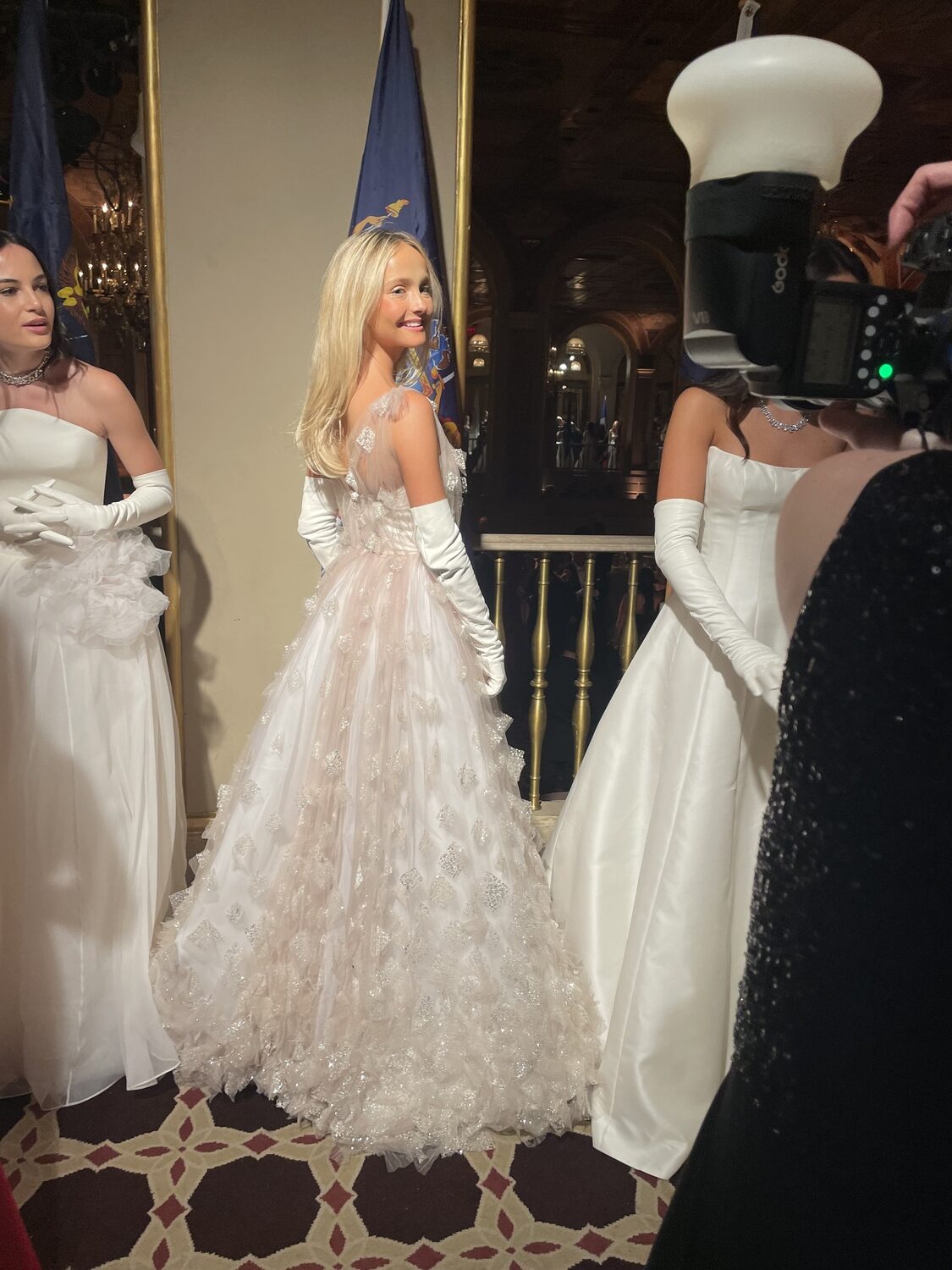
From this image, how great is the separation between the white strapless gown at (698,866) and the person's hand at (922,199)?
1.15 metres

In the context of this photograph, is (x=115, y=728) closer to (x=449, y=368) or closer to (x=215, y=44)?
(x=449, y=368)

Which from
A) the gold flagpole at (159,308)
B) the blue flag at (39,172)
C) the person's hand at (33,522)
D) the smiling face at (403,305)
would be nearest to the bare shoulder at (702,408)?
the smiling face at (403,305)

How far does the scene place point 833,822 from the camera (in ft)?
2.07

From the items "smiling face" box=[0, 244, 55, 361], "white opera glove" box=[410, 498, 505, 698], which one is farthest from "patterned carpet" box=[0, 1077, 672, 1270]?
"smiling face" box=[0, 244, 55, 361]

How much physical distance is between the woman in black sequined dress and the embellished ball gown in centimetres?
131

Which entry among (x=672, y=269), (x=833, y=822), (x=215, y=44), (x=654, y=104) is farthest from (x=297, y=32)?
(x=672, y=269)

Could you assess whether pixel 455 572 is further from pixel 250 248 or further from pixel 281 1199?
pixel 250 248

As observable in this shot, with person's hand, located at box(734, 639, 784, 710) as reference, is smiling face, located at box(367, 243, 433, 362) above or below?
above

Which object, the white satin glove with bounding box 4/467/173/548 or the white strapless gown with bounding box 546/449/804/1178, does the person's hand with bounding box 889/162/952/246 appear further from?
the white satin glove with bounding box 4/467/173/548

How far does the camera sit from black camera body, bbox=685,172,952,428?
0.65m

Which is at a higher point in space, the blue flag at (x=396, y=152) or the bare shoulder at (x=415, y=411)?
the blue flag at (x=396, y=152)

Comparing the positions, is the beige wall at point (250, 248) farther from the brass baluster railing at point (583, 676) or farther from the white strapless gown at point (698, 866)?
the white strapless gown at point (698, 866)

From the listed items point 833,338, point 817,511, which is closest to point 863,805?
point 817,511

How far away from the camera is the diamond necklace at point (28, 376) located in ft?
6.89
